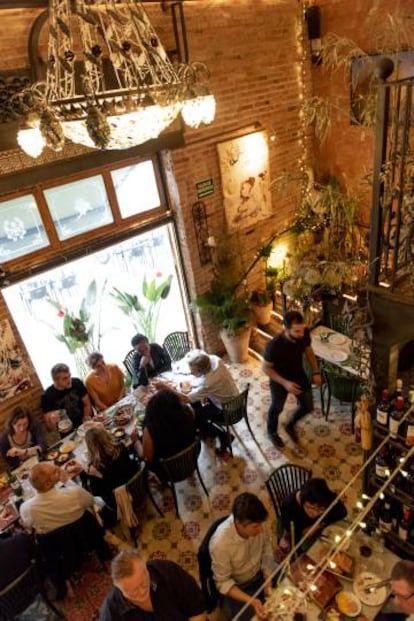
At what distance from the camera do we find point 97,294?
220 inches

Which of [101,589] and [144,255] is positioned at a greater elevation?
[144,255]

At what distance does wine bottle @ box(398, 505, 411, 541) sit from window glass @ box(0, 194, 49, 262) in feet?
14.0

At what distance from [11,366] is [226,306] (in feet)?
9.25

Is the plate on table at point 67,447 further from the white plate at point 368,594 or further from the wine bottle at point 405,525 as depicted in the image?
the wine bottle at point 405,525

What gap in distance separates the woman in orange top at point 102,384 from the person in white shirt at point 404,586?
350 cm

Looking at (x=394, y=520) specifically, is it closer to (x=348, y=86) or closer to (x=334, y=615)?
(x=334, y=615)

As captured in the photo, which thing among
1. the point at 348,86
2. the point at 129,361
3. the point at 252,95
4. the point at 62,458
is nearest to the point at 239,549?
the point at 62,458

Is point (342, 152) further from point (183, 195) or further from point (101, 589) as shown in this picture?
point (101, 589)

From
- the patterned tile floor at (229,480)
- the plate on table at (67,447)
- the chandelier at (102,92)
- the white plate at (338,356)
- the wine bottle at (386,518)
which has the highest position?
the chandelier at (102,92)

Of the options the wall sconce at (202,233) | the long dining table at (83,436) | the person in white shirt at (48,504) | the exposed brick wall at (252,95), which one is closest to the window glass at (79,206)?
the exposed brick wall at (252,95)

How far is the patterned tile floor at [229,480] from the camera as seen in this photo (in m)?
4.05

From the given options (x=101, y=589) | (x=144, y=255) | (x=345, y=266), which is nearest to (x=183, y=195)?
(x=144, y=255)

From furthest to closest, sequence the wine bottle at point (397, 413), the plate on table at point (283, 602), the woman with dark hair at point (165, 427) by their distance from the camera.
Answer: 1. the woman with dark hair at point (165, 427)
2. the wine bottle at point (397, 413)
3. the plate on table at point (283, 602)

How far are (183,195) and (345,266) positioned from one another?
2.24 meters
